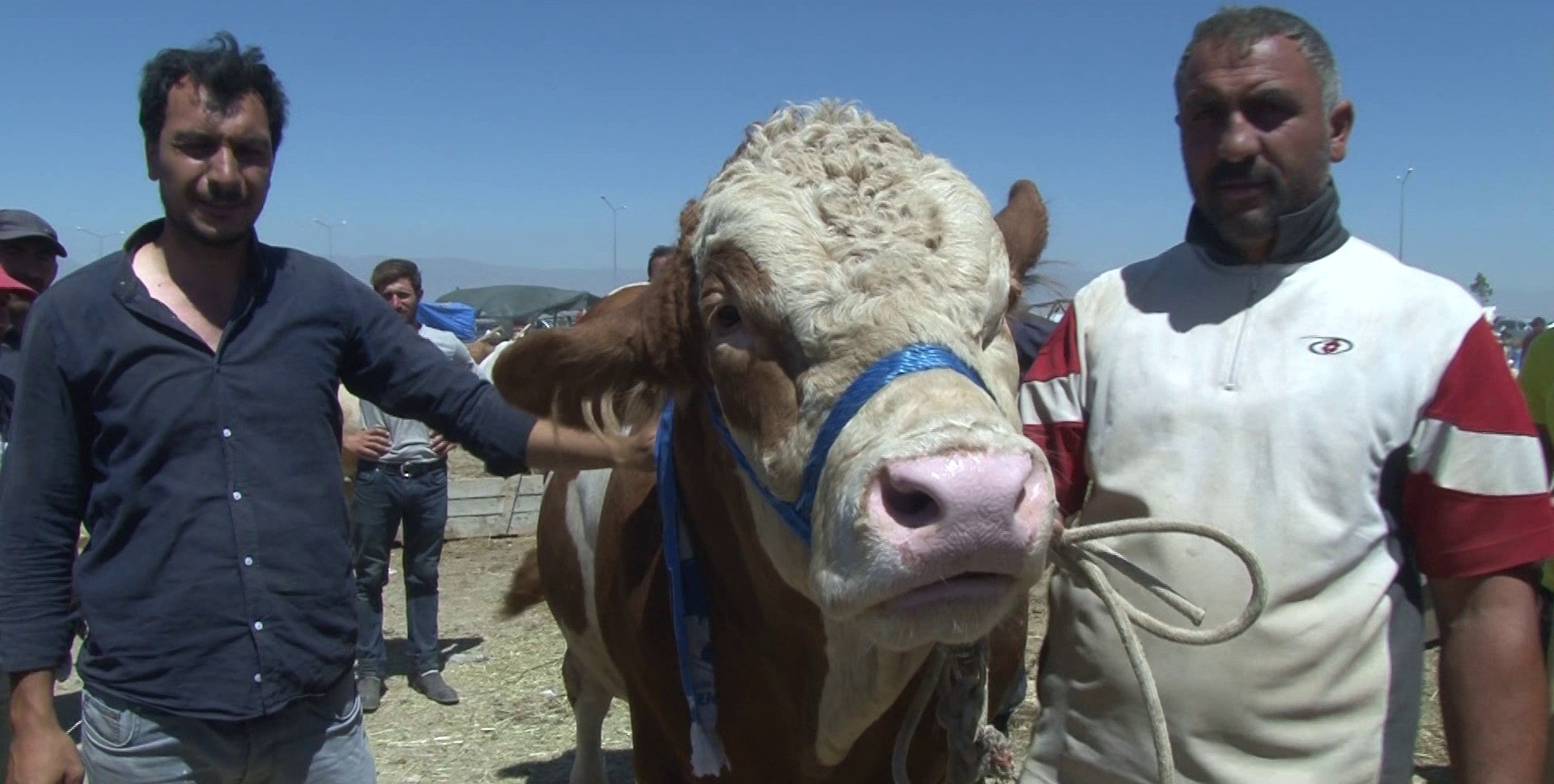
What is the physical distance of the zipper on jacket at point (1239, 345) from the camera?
6.75 feet

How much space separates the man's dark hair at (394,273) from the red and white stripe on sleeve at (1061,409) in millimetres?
5430

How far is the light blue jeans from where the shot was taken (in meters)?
2.32

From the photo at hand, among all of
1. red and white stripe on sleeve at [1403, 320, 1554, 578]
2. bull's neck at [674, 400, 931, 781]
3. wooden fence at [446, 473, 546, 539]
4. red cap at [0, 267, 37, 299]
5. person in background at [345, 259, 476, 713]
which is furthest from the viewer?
wooden fence at [446, 473, 546, 539]

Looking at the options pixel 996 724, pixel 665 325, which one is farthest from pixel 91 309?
pixel 996 724

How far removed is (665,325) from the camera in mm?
2600

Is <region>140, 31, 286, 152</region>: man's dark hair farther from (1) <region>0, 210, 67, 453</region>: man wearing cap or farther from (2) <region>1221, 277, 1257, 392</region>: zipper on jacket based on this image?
(1) <region>0, 210, 67, 453</region>: man wearing cap

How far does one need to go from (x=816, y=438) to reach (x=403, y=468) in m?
5.08

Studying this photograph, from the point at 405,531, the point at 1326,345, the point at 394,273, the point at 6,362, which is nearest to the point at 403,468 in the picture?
the point at 405,531

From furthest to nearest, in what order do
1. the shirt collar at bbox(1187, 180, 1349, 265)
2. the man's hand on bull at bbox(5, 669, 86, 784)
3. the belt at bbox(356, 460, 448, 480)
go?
the belt at bbox(356, 460, 448, 480) → the man's hand on bull at bbox(5, 669, 86, 784) → the shirt collar at bbox(1187, 180, 1349, 265)

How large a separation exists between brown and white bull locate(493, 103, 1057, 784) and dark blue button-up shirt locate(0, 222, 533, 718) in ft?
1.84

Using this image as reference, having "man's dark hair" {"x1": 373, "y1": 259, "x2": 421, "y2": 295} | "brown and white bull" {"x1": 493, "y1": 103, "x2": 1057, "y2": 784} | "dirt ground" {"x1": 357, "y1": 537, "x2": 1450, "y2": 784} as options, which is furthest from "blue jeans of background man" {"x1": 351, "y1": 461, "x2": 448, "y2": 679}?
"brown and white bull" {"x1": 493, "y1": 103, "x2": 1057, "y2": 784}

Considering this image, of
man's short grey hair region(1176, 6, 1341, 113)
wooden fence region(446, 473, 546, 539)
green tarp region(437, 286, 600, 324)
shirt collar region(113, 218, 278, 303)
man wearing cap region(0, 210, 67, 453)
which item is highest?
man's short grey hair region(1176, 6, 1341, 113)

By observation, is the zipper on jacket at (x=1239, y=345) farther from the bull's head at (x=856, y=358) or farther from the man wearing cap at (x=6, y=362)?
the man wearing cap at (x=6, y=362)

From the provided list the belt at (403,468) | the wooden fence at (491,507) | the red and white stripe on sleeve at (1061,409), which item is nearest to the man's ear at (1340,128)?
the red and white stripe on sleeve at (1061,409)
